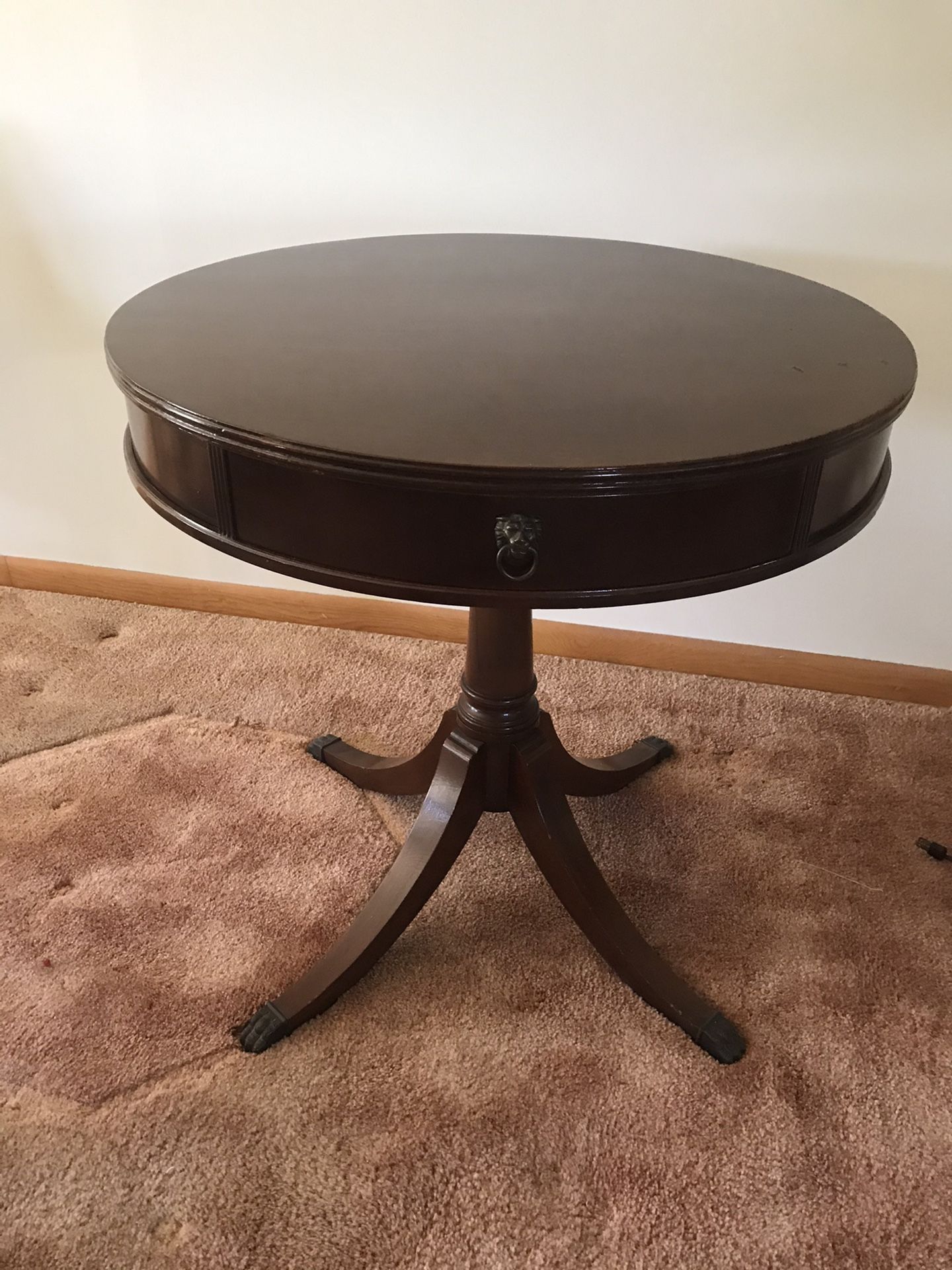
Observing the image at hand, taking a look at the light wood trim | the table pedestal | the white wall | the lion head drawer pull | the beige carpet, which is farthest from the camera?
the light wood trim

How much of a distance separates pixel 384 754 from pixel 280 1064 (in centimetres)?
61

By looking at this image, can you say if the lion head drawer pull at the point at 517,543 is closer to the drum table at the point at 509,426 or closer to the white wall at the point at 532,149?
the drum table at the point at 509,426

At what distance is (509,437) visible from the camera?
31.0 inches

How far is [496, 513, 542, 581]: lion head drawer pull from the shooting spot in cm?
77

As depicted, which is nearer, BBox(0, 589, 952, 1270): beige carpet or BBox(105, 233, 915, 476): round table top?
BBox(105, 233, 915, 476): round table top

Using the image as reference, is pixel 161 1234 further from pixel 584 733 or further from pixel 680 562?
pixel 584 733

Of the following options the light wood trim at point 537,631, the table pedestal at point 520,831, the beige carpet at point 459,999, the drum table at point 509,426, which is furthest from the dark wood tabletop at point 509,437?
the light wood trim at point 537,631

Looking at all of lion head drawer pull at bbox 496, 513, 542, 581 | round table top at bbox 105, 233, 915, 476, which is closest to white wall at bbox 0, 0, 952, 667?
round table top at bbox 105, 233, 915, 476

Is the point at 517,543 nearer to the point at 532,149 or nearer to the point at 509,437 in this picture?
the point at 509,437

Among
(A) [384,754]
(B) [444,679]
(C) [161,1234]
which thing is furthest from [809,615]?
(C) [161,1234]

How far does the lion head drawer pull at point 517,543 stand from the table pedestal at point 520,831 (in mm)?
428

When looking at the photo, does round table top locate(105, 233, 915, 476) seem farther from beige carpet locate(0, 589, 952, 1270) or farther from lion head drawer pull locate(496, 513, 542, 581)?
beige carpet locate(0, 589, 952, 1270)

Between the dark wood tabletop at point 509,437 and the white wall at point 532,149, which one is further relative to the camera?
the white wall at point 532,149

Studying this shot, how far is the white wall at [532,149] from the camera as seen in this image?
4.60ft
